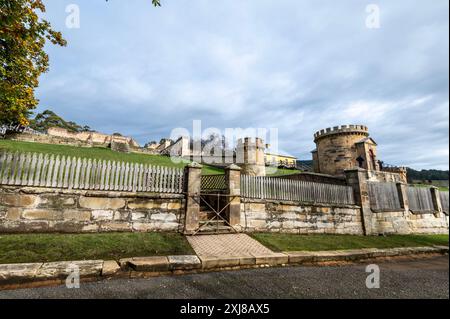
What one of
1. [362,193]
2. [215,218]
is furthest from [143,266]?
[362,193]

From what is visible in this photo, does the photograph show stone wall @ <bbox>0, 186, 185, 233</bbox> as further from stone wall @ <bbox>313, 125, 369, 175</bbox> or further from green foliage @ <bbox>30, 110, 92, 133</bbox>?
green foliage @ <bbox>30, 110, 92, 133</bbox>

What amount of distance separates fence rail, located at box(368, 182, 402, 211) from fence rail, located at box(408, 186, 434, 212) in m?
1.59

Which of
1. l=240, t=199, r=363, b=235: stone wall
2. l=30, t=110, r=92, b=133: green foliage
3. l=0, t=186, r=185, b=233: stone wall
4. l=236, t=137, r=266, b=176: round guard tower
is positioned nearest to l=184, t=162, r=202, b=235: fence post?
l=0, t=186, r=185, b=233: stone wall

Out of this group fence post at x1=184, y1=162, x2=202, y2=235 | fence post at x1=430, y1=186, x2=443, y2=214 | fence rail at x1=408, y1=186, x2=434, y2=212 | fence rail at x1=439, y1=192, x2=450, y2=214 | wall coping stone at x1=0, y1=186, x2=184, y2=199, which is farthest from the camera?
fence rail at x1=439, y1=192, x2=450, y2=214

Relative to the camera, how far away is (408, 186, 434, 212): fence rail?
500 inches

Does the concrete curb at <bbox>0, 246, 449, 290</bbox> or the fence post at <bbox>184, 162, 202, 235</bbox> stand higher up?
the fence post at <bbox>184, 162, 202, 235</bbox>

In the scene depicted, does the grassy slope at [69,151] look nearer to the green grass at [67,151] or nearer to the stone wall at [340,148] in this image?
the green grass at [67,151]

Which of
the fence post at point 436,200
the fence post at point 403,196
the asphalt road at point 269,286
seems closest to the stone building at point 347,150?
the fence post at point 436,200

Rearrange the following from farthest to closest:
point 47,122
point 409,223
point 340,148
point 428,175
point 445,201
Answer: point 428,175 → point 47,122 → point 340,148 → point 445,201 → point 409,223

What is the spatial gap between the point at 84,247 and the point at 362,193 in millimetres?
11903

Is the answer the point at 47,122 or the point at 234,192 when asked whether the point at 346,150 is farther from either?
the point at 47,122

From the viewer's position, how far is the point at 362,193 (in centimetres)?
1052
